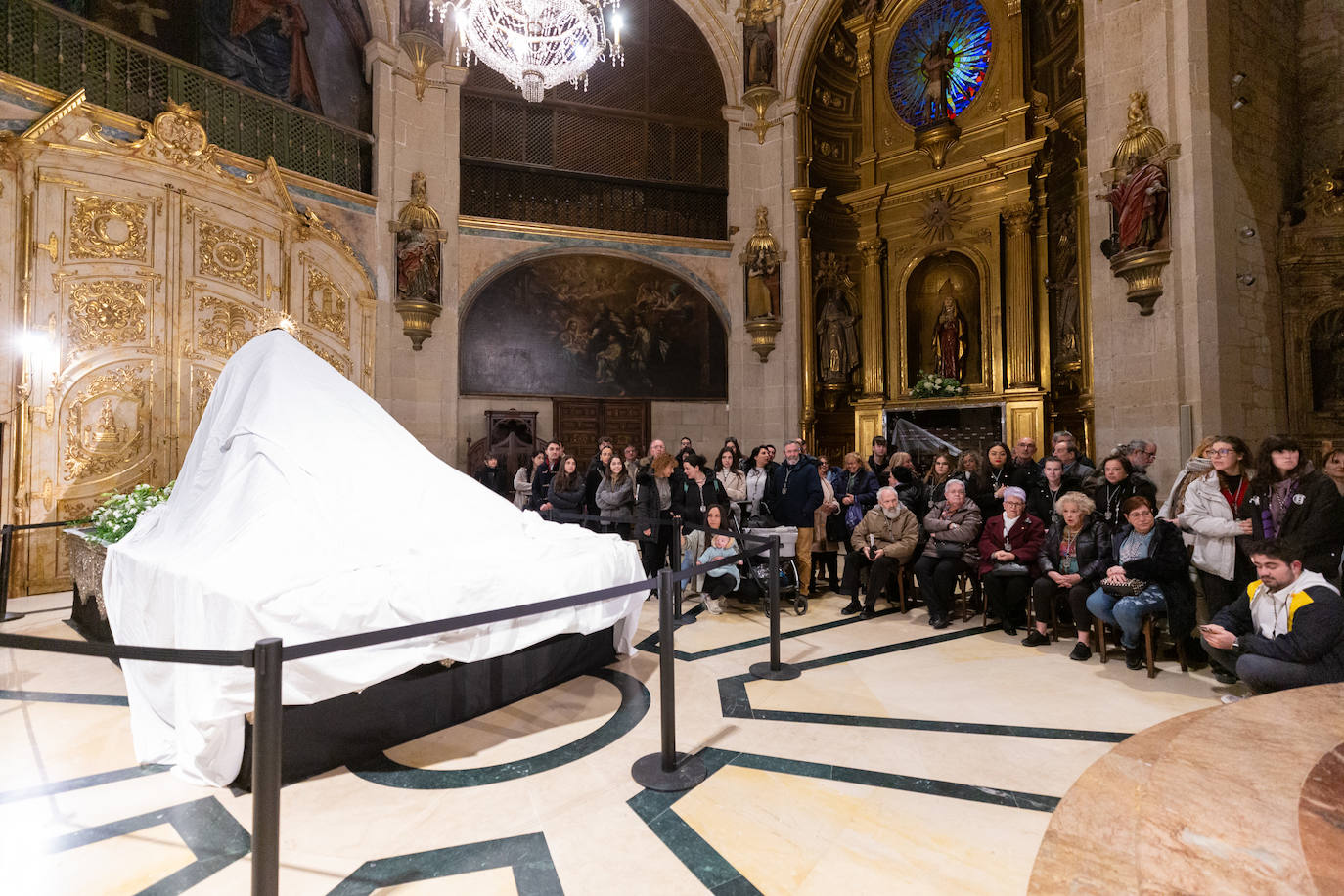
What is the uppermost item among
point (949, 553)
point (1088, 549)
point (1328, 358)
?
point (1328, 358)

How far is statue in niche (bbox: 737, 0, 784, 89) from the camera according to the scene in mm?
12859

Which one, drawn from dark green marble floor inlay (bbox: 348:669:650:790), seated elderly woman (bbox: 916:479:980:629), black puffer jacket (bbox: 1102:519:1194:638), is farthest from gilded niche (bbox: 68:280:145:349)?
black puffer jacket (bbox: 1102:519:1194:638)

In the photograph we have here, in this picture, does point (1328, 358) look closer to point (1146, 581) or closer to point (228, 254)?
point (1146, 581)

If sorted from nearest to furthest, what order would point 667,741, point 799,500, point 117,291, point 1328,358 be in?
point 667,741 < point 799,500 < point 117,291 < point 1328,358

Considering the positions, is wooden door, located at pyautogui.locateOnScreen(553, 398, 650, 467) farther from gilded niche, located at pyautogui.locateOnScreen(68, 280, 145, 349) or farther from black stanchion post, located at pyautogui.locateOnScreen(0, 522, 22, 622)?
black stanchion post, located at pyautogui.locateOnScreen(0, 522, 22, 622)

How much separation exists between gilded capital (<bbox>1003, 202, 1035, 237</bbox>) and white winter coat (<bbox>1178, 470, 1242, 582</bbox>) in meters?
8.45

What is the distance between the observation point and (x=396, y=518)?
364 centimetres

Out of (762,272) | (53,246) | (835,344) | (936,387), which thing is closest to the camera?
(53,246)

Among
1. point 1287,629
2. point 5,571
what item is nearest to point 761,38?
point 1287,629

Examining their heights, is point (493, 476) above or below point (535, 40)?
below

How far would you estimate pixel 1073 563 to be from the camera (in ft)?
15.8

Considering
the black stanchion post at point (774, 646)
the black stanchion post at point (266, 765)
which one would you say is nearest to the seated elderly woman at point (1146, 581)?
the black stanchion post at point (774, 646)

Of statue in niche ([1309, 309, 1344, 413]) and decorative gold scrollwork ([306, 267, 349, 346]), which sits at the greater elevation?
decorative gold scrollwork ([306, 267, 349, 346])

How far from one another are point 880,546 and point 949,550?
58 cm
